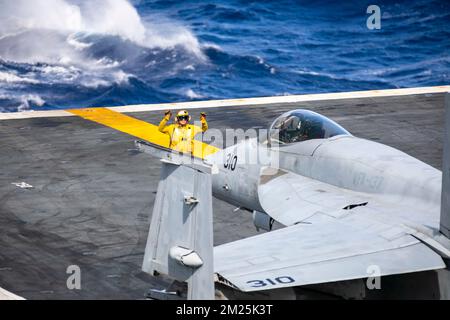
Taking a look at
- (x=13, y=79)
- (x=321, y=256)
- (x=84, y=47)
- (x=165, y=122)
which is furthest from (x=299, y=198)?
(x=84, y=47)

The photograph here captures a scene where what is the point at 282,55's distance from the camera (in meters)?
60.8

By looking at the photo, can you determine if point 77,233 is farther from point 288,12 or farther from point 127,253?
point 288,12

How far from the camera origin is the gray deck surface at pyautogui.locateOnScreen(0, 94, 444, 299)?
64.6 ft

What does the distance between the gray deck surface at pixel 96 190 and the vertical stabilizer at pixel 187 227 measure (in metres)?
5.72

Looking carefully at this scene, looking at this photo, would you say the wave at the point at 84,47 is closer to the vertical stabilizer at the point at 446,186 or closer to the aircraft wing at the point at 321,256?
the aircraft wing at the point at 321,256

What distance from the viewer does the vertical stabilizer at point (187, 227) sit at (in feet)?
40.7

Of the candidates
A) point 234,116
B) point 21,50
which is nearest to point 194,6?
point 21,50

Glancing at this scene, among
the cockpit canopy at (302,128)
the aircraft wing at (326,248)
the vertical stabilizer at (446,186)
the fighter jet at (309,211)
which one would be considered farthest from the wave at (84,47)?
the vertical stabilizer at (446,186)

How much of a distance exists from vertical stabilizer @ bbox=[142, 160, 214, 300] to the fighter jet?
2 centimetres

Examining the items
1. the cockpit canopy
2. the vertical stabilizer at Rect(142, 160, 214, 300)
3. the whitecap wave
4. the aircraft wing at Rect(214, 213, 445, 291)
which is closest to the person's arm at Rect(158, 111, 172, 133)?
the cockpit canopy

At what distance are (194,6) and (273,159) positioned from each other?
54.7 metres

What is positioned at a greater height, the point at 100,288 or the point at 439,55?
the point at 439,55

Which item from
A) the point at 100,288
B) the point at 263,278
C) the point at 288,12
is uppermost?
the point at 288,12

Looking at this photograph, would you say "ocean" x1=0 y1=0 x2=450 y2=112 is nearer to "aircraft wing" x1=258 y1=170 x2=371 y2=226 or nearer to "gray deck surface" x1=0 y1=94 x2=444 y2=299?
"gray deck surface" x1=0 y1=94 x2=444 y2=299
